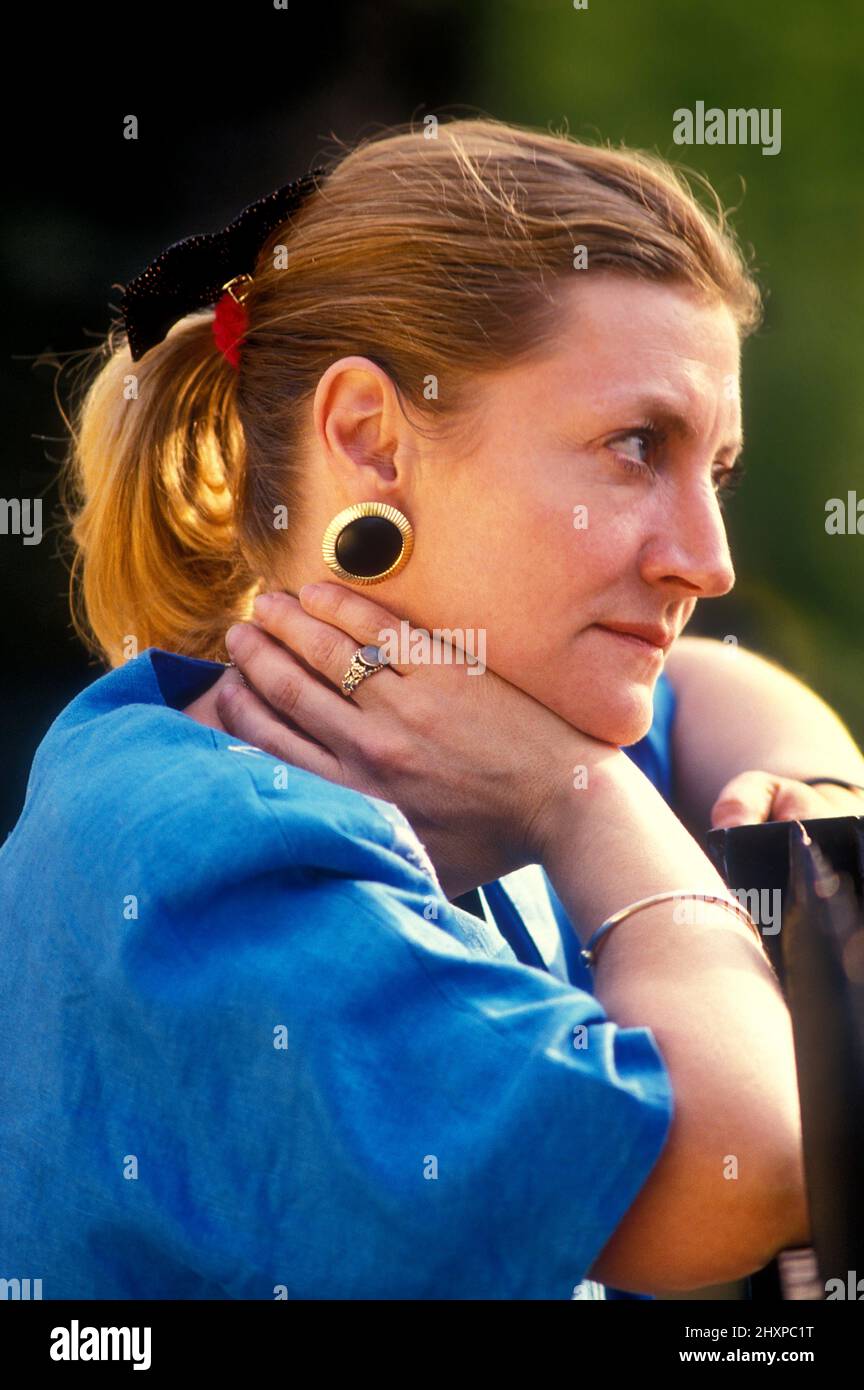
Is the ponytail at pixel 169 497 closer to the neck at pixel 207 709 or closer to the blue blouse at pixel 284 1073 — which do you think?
the neck at pixel 207 709

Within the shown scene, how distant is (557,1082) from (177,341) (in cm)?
113

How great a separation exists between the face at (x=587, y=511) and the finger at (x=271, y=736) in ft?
0.60

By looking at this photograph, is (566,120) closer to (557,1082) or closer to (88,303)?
(88,303)

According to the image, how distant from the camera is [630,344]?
146cm

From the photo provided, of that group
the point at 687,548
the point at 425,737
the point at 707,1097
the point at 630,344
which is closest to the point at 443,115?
the point at 630,344

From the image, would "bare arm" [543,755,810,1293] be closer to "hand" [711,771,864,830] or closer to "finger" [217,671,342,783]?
"finger" [217,671,342,783]

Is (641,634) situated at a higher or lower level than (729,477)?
lower

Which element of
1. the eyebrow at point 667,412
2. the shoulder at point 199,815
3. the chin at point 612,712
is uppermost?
the eyebrow at point 667,412

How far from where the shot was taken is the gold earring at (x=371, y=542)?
1.49 meters

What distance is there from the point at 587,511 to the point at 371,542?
0.76 feet

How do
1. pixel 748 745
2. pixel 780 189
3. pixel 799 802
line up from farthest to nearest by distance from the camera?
pixel 780 189 < pixel 748 745 < pixel 799 802

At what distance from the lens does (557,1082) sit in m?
1.03

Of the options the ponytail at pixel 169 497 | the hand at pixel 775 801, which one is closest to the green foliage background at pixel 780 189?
the hand at pixel 775 801

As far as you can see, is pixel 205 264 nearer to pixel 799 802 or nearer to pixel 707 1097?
pixel 799 802
